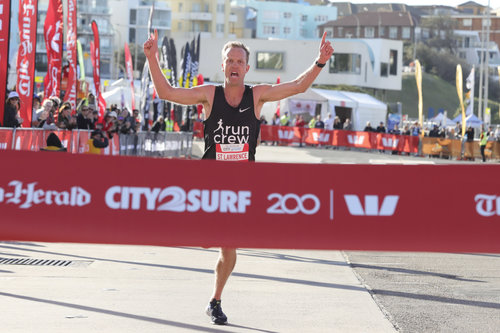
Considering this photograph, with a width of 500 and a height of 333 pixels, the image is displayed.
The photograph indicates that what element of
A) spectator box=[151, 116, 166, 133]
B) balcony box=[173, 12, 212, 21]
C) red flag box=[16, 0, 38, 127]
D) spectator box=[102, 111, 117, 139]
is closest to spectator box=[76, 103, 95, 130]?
spectator box=[102, 111, 117, 139]

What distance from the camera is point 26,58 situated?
709 inches

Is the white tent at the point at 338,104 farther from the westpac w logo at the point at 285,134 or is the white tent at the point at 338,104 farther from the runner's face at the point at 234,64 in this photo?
the runner's face at the point at 234,64

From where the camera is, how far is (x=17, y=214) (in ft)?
18.3

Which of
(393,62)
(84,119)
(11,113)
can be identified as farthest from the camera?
(393,62)

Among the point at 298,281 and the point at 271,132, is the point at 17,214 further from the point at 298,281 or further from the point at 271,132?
the point at 271,132

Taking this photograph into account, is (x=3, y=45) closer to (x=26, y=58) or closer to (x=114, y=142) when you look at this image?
(x=26, y=58)

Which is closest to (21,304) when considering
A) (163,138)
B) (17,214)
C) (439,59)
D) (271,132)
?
(17,214)

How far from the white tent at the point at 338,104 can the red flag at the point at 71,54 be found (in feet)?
125

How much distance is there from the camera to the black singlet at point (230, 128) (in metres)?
7.26

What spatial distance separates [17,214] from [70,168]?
0.37 meters

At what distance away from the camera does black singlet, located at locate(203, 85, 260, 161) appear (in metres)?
7.26

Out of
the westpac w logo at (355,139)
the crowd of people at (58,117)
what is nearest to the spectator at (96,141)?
the crowd of people at (58,117)

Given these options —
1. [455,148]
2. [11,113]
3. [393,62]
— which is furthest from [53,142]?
[393,62]

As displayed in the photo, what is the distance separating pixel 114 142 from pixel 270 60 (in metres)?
67.7
